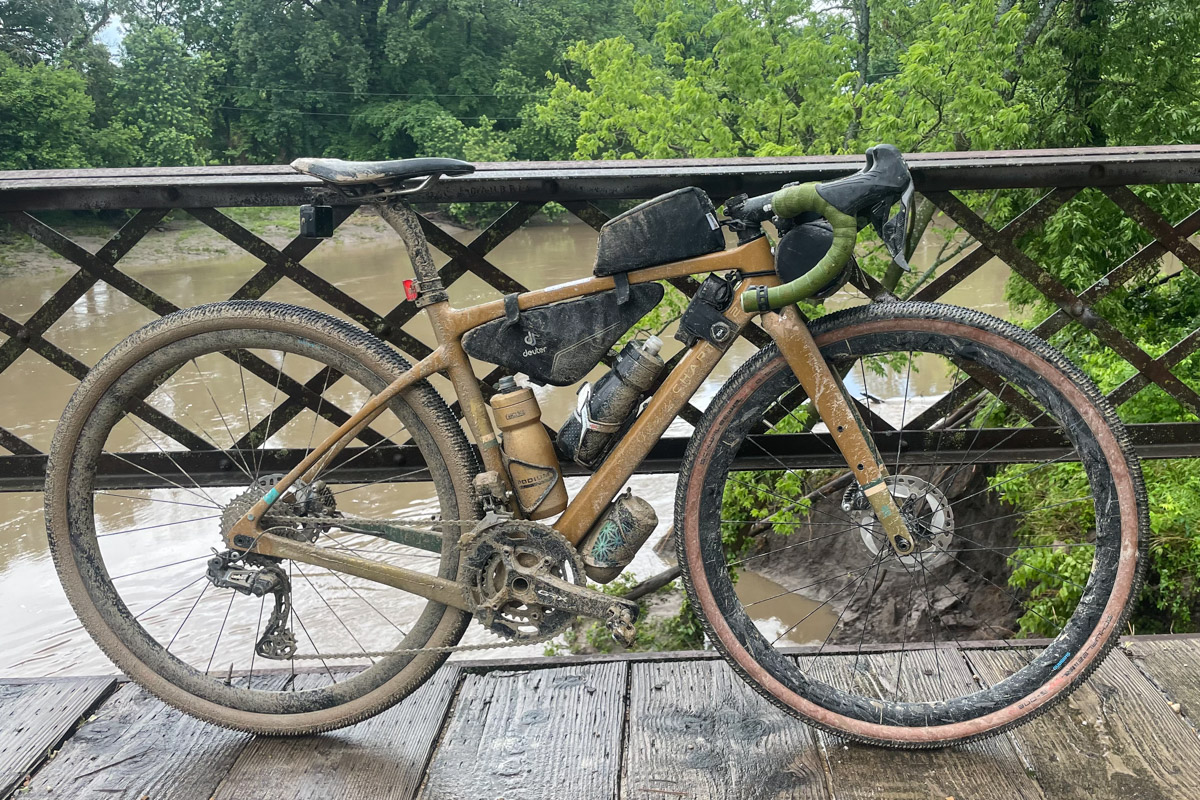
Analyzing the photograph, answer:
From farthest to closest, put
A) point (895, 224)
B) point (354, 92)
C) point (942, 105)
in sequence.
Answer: point (354, 92), point (942, 105), point (895, 224)

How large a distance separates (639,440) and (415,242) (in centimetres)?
64

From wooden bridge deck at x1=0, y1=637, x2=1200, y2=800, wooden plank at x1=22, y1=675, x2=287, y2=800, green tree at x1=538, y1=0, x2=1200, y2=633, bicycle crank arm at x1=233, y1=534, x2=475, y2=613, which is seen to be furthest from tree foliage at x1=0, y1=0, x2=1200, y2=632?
wooden plank at x1=22, y1=675, x2=287, y2=800

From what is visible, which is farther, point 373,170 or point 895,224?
point 373,170

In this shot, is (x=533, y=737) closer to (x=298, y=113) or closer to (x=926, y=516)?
(x=926, y=516)

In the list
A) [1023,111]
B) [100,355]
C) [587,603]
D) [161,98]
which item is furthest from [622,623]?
[161,98]

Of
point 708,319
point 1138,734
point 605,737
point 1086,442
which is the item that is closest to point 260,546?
point 605,737

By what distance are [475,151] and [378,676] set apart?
92.6 ft

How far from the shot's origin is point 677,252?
1817 millimetres

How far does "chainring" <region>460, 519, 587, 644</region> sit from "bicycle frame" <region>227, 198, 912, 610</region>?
0.04 metres

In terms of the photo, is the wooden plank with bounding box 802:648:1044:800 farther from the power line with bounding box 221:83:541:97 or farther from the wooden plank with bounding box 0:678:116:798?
the power line with bounding box 221:83:541:97

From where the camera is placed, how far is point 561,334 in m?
1.90

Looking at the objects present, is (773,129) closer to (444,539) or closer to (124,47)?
(444,539)

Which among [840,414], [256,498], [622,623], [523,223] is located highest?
[523,223]

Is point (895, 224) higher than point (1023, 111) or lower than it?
lower
